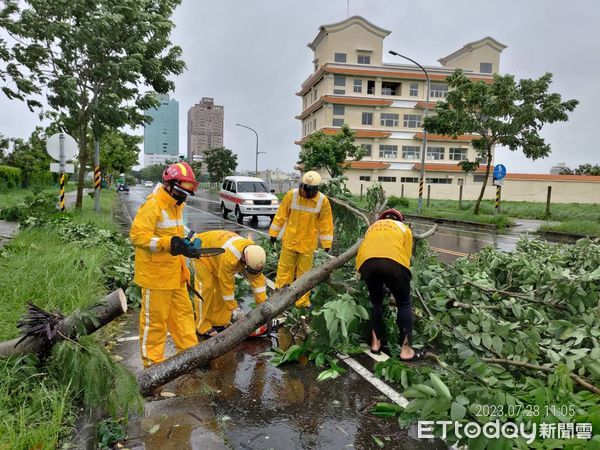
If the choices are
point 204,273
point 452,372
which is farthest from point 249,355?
point 452,372

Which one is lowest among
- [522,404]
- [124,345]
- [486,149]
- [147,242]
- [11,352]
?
[124,345]

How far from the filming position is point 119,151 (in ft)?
153

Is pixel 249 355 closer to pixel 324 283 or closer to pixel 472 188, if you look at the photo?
pixel 324 283

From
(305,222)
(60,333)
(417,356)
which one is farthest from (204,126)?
(60,333)

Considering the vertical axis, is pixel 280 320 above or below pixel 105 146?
below

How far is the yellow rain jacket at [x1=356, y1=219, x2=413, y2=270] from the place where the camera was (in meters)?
4.20

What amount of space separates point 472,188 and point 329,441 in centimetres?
4493

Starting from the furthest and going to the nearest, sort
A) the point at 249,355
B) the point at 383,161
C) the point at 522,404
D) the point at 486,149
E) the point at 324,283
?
the point at 383,161 → the point at 486,149 → the point at 324,283 → the point at 249,355 → the point at 522,404

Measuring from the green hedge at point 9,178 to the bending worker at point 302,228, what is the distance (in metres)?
30.5

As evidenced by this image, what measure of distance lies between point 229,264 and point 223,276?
19 cm

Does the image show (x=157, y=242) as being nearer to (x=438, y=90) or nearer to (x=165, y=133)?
(x=438, y=90)

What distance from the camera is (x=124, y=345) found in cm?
474

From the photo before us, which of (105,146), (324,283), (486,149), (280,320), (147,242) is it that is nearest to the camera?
(147,242)

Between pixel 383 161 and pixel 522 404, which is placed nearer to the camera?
pixel 522 404
